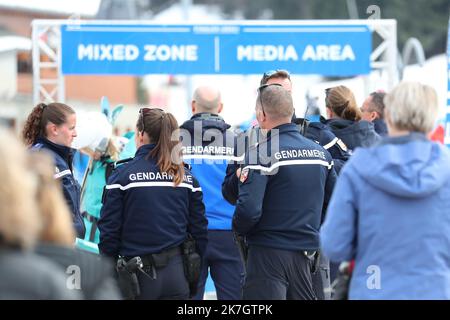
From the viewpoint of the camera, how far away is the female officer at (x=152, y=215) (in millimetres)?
5660

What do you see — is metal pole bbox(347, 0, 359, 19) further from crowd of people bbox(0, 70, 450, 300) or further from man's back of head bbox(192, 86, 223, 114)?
man's back of head bbox(192, 86, 223, 114)

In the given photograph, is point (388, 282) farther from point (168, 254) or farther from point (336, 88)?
point (336, 88)

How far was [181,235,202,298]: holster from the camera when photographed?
5.78 metres

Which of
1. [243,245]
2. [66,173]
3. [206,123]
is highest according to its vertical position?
[206,123]

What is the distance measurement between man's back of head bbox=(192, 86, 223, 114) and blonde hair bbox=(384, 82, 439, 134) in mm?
3182

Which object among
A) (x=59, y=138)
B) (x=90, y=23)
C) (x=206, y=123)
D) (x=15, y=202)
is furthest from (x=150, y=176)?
(x=90, y=23)

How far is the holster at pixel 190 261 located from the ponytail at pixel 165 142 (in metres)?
0.41

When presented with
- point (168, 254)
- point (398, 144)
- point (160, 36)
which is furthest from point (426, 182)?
point (160, 36)

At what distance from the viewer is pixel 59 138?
604 cm

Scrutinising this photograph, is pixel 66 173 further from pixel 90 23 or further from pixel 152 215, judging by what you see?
pixel 90 23

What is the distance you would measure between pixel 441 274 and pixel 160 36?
8615 millimetres

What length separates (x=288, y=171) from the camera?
18.3 feet

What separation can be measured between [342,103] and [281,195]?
180 cm

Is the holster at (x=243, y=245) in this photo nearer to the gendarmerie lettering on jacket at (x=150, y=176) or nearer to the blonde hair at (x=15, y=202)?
the gendarmerie lettering on jacket at (x=150, y=176)
